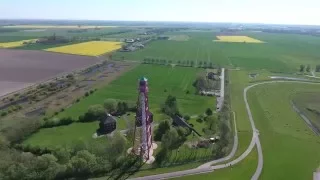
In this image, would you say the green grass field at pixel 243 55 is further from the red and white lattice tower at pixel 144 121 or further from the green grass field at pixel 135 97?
the red and white lattice tower at pixel 144 121

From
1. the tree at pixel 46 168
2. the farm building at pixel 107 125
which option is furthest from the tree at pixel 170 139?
the tree at pixel 46 168

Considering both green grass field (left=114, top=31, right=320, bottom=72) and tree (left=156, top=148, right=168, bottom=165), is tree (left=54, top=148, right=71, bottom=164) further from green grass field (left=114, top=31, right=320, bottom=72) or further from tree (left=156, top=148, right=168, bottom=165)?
green grass field (left=114, top=31, right=320, bottom=72)

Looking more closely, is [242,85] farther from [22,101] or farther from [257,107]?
[22,101]

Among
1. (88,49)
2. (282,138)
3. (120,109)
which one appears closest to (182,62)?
(88,49)

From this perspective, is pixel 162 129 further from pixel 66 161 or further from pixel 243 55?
pixel 243 55

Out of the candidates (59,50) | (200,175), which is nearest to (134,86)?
(200,175)
